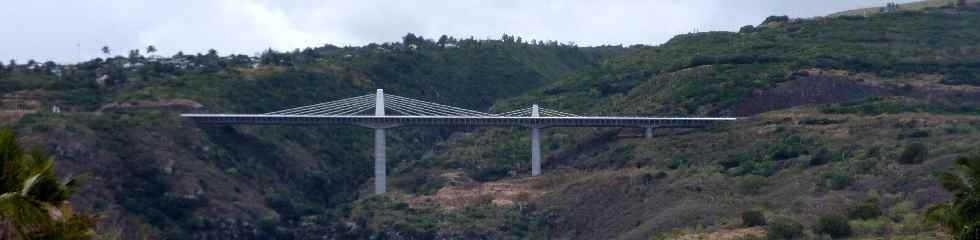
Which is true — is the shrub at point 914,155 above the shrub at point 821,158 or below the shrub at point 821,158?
above

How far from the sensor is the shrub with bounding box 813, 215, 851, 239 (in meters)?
49.8

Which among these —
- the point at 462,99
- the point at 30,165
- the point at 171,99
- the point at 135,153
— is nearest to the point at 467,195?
the point at 135,153

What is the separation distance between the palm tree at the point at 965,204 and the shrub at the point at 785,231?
15860 millimetres

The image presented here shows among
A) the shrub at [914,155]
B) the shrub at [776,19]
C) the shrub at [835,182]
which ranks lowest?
the shrub at [835,182]

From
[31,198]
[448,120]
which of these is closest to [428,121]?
[448,120]

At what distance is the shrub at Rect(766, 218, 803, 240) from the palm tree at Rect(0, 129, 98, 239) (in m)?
30.0

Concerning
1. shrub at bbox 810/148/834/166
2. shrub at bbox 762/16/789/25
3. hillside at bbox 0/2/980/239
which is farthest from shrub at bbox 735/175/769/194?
shrub at bbox 762/16/789/25

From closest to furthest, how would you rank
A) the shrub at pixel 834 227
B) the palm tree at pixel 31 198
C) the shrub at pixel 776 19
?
the palm tree at pixel 31 198, the shrub at pixel 834 227, the shrub at pixel 776 19

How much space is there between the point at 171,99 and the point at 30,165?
8299cm

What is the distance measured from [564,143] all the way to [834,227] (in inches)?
2109

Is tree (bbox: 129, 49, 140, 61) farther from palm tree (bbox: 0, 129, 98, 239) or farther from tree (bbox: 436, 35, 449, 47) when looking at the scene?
palm tree (bbox: 0, 129, 98, 239)

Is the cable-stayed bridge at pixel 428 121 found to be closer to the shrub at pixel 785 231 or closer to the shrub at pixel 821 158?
the shrub at pixel 821 158

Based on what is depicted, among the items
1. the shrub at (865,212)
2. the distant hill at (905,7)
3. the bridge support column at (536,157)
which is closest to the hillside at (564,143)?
the shrub at (865,212)

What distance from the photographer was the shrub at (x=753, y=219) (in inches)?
2194
